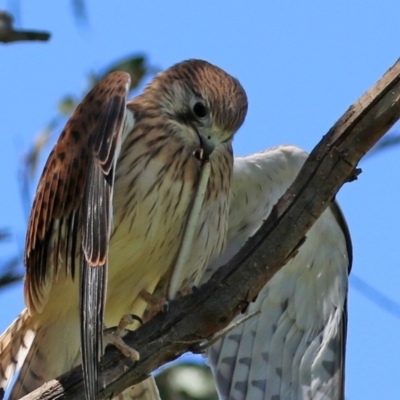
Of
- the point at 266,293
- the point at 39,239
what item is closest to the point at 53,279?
the point at 39,239

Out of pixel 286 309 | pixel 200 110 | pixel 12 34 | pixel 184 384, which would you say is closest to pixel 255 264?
pixel 200 110

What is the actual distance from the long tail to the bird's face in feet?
3.43

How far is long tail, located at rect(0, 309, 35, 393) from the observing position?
414cm

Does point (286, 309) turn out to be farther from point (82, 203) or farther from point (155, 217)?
point (82, 203)

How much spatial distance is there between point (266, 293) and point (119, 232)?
1.14 metres

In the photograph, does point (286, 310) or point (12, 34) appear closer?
point (12, 34)

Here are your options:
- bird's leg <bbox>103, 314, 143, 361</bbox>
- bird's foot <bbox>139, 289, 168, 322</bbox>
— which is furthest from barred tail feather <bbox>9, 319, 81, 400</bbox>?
bird's leg <bbox>103, 314, 143, 361</bbox>

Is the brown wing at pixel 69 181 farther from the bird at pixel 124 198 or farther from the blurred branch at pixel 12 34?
the blurred branch at pixel 12 34

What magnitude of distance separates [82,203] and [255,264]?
72 cm

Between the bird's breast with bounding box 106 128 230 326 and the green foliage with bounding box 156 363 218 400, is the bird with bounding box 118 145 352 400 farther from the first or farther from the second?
the bird's breast with bounding box 106 128 230 326

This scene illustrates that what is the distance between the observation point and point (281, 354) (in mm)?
4938

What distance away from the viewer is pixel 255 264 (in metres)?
3.45

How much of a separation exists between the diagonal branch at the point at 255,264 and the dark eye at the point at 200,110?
0.87 metres

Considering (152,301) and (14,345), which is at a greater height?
(152,301)
